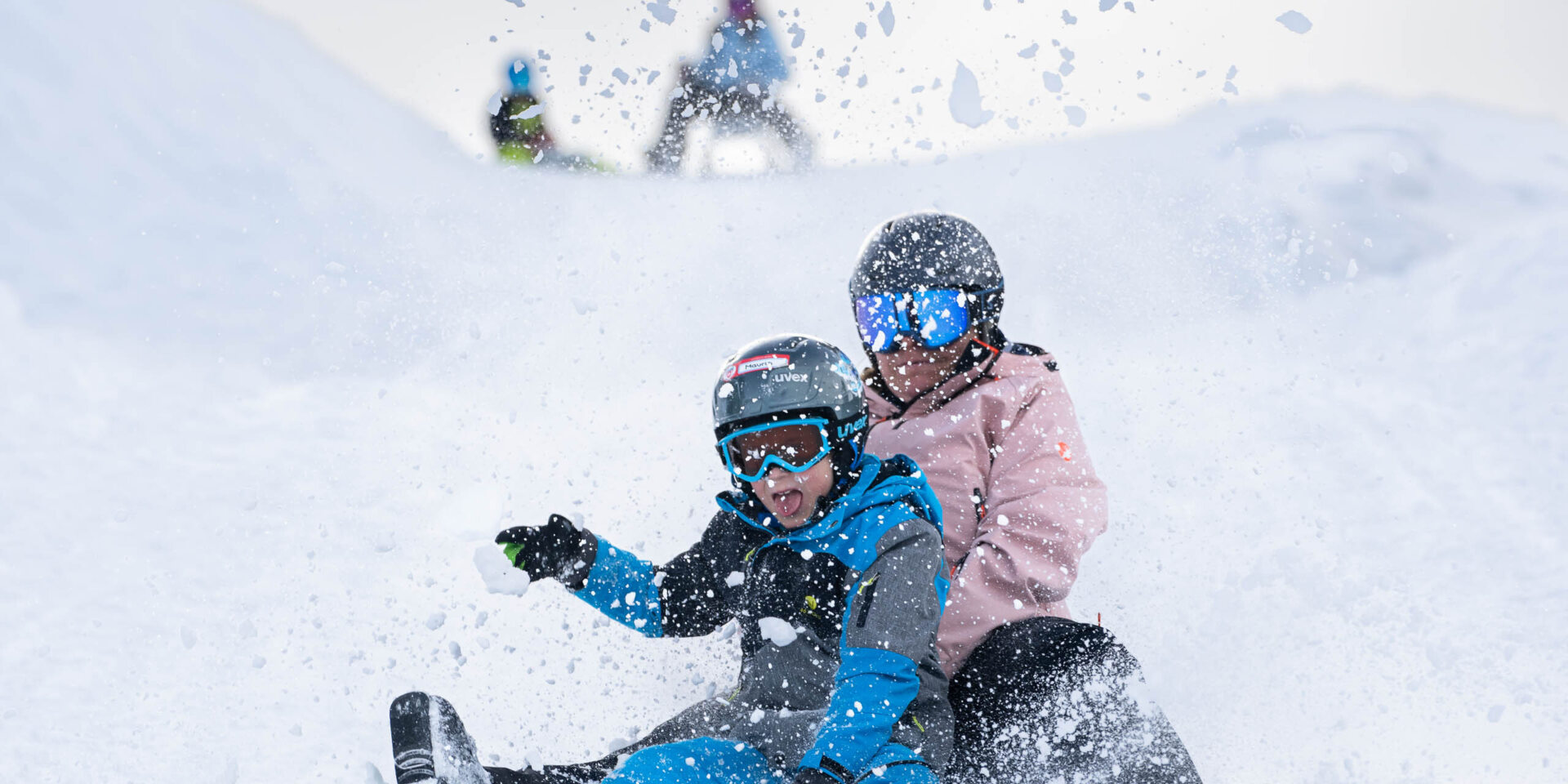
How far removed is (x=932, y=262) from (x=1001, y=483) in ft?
2.37

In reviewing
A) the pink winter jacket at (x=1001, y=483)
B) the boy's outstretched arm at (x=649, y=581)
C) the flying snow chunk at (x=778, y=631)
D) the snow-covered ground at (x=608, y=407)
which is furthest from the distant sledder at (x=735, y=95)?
the flying snow chunk at (x=778, y=631)

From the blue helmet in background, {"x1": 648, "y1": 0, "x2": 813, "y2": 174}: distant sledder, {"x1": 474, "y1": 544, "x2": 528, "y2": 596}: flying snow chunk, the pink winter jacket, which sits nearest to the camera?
{"x1": 474, "y1": 544, "x2": 528, "y2": 596}: flying snow chunk

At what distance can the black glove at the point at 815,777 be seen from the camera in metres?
2.15

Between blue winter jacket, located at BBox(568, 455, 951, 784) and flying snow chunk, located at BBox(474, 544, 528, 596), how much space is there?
0.30 m

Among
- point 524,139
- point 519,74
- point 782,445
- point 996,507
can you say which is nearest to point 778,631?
point 782,445

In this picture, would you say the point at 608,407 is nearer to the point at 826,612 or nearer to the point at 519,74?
the point at 826,612

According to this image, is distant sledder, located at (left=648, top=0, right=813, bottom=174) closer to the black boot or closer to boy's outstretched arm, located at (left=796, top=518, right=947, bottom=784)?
boy's outstretched arm, located at (left=796, top=518, right=947, bottom=784)

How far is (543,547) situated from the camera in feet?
9.12

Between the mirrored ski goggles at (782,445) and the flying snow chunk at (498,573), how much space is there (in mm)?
595

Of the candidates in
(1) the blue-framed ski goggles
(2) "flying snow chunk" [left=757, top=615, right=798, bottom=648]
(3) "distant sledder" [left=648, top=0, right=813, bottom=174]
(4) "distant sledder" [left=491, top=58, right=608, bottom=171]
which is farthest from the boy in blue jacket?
(4) "distant sledder" [left=491, top=58, right=608, bottom=171]

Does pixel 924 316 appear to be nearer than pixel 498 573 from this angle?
No

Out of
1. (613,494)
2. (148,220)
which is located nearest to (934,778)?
(613,494)

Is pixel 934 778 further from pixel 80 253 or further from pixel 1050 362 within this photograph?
pixel 80 253

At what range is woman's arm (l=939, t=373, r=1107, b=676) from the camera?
2.81 meters
